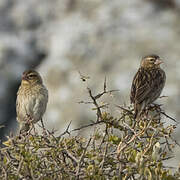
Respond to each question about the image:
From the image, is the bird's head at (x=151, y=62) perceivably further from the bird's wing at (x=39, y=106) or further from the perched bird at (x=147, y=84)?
the bird's wing at (x=39, y=106)

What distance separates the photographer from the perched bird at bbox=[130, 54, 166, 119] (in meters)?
6.93

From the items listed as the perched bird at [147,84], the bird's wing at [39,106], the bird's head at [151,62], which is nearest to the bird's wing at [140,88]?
the perched bird at [147,84]

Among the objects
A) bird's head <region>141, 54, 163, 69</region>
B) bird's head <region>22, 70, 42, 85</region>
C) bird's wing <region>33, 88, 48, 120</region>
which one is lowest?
bird's wing <region>33, 88, 48, 120</region>

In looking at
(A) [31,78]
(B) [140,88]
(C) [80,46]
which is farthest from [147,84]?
(C) [80,46]

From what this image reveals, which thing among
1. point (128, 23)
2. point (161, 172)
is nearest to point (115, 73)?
point (128, 23)

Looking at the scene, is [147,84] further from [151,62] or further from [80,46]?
[80,46]

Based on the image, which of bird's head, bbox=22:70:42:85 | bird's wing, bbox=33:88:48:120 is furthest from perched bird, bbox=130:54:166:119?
bird's head, bbox=22:70:42:85

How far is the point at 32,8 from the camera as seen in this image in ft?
55.7

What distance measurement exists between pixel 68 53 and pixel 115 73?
152 centimetres

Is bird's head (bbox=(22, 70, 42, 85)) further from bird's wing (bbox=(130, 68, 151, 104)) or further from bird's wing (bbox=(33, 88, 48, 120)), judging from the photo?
bird's wing (bbox=(130, 68, 151, 104))

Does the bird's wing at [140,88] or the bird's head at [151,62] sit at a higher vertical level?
the bird's head at [151,62]

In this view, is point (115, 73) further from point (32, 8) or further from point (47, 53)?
point (32, 8)

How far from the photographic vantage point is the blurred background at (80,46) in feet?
45.2

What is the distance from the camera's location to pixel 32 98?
7527 millimetres
